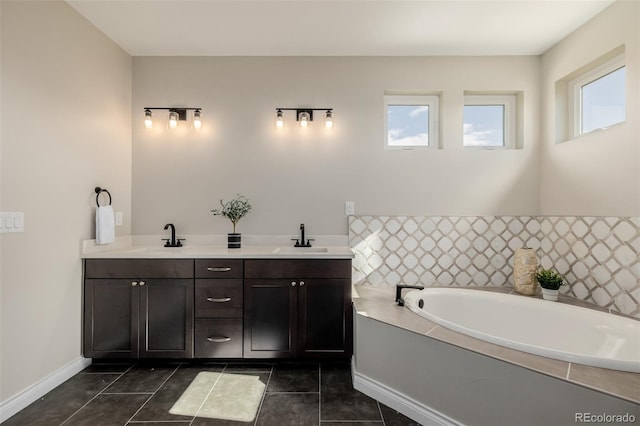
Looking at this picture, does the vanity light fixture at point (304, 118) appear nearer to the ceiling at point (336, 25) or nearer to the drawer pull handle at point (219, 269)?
the ceiling at point (336, 25)

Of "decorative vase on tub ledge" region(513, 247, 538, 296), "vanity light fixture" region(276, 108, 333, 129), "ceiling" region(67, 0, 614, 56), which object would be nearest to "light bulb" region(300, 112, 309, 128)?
"vanity light fixture" region(276, 108, 333, 129)

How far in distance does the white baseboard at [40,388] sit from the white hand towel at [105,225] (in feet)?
2.96

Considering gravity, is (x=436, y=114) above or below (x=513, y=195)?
above

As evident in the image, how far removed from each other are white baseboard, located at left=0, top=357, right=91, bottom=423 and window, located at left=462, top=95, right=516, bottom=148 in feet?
12.2

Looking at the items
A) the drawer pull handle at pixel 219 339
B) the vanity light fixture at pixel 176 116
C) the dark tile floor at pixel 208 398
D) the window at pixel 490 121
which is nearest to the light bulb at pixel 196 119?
the vanity light fixture at pixel 176 116

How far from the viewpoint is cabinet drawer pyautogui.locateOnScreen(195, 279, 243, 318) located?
2.23m

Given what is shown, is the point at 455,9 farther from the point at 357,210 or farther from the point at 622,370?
the point at 622,370

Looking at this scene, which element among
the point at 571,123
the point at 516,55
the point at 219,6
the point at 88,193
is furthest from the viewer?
the point at 516,55

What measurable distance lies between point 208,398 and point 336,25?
A: 2.83 meters

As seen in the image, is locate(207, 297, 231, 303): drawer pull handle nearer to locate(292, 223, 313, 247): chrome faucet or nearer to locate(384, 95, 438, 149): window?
locate(292, 223, 313, 247): chrome faucet

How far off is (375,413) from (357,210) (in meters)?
1.59

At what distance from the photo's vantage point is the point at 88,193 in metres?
2.30

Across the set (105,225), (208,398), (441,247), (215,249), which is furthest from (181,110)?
(441,247)

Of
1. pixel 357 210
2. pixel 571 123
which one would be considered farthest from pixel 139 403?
pixel 571 123
